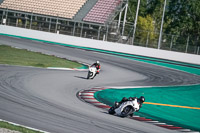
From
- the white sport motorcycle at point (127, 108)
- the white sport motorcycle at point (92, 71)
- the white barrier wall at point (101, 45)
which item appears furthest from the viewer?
the white barrier wall at point (101, 45)

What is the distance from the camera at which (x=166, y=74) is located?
2723cm

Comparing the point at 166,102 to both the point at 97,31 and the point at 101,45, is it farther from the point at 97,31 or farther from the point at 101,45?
the point at 97,31

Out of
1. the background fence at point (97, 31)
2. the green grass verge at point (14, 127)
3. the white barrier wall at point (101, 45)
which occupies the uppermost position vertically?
the background fence at point (97, 31)

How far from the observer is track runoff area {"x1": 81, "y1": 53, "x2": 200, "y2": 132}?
41.8 feet

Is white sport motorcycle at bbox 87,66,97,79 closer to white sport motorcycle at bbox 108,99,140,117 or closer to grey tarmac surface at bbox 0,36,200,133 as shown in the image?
grey tarmac surface at bbox 0,36,200,133

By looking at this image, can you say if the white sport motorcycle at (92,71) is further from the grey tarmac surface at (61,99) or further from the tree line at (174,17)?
the tree line at (174,17)

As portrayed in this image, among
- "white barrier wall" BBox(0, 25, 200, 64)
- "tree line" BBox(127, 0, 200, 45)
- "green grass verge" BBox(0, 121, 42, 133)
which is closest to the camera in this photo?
"green grass verge" BBox(0, 121, 42, 133)

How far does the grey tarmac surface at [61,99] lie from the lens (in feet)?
31.6

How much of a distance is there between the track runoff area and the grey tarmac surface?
3.13ft

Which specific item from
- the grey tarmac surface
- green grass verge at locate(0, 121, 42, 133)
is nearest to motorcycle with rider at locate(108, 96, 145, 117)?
the grey tarmac surface

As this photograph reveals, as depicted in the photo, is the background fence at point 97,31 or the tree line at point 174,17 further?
the tree line at point 174,17

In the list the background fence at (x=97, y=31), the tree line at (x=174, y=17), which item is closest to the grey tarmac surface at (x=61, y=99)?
the background fence at (x=97, y=31)

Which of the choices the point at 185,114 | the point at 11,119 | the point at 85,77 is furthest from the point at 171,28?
the point at 11,119

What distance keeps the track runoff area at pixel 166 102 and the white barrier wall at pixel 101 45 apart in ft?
39.3
